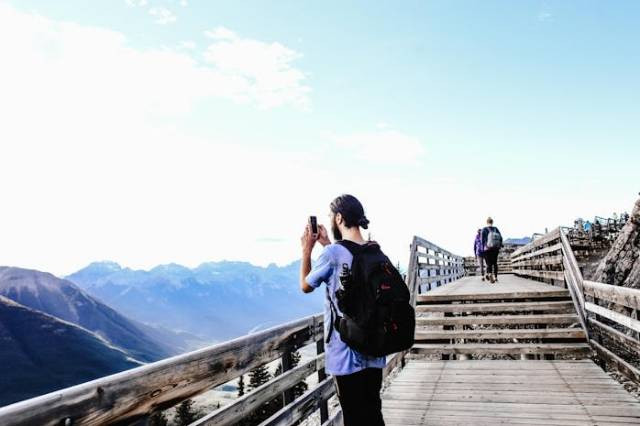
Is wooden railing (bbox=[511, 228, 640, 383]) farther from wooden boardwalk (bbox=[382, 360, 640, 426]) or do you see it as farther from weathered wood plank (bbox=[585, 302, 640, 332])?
wooden boardwalk (bbox=[382, 360, 640, 426])

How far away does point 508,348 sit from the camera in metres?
8.32

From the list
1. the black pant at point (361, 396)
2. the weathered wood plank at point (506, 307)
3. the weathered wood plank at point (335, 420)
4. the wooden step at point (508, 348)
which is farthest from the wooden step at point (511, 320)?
the black pant at point (361, 396)

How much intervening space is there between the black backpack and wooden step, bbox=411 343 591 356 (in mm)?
6311

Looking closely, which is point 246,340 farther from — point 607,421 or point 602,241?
point 602,241

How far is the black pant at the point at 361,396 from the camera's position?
9.64ft

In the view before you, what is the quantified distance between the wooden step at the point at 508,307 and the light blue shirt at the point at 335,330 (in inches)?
294

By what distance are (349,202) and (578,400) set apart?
4.71 meters

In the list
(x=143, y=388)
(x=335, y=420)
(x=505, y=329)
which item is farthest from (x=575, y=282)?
(x=143, y=388)

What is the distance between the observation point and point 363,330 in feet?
9.12

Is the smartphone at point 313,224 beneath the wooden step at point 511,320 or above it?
above

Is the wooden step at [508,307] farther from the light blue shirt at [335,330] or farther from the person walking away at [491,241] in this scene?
the light blue shirt at [335,330]

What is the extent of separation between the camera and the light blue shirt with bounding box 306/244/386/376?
294 centimetres

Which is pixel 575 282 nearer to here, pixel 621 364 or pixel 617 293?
pixel 621 364

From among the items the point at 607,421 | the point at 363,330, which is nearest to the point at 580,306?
the point at 607,421
